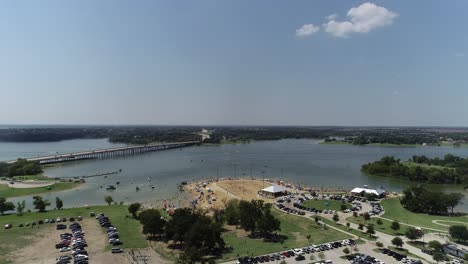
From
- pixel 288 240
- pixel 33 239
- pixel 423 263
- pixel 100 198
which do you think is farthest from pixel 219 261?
pixel 100 198

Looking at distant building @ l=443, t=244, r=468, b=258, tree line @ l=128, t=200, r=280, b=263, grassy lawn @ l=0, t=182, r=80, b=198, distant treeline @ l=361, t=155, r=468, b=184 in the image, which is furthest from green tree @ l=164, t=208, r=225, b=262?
distant treeline @ l=361, t=155, r=468, b=184

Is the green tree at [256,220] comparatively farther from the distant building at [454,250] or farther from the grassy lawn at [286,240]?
the distant building at [454,250]

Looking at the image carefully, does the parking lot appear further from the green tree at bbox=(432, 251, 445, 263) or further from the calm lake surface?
the calm lake surface

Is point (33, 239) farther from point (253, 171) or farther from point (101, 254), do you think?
point (253, 171)

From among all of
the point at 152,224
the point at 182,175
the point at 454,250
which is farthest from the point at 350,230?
the point at 182,175

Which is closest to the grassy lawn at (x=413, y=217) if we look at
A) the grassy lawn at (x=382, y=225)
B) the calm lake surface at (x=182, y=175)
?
the grassy lawn at (x=382, y=225)

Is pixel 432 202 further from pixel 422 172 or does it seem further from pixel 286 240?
pixel 422 172
